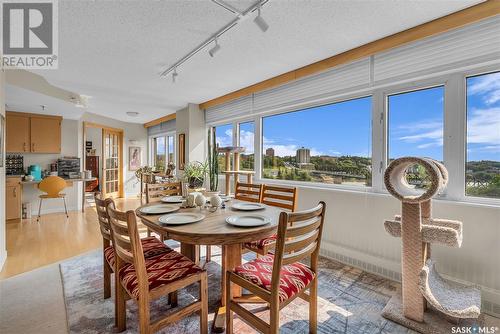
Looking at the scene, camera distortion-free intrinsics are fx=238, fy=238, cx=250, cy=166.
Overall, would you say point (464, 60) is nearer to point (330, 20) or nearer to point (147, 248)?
point (330, 20)

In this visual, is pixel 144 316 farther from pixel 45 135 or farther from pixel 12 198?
pixel 45 135

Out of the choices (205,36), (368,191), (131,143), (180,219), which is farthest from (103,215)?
(131,143)

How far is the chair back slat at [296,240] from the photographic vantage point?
1177 mm

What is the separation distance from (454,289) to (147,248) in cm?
225

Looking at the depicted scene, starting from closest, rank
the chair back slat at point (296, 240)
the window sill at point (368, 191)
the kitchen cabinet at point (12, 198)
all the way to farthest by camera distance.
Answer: the chair back slat at point (296, 240) < the window sill at point (368, 191) < the kitchen cabinet at point (12, 198)

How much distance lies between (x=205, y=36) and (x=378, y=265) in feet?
8.86

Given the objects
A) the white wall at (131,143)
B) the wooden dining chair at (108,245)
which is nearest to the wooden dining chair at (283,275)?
the wooden dining chair at (108,245)

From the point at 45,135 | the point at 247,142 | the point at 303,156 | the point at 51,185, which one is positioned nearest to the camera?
Result: the point at 303,156

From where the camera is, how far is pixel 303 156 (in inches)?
127

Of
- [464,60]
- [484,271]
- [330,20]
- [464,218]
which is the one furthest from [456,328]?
[330,20]

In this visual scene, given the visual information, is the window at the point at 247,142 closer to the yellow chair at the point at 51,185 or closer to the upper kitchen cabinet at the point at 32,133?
the yellow chair at the point at 51,185

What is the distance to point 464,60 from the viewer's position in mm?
1861

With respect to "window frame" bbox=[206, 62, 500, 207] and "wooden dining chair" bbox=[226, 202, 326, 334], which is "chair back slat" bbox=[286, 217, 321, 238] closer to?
"wooden dining chair" bbox=[226, 202, 326, 334]

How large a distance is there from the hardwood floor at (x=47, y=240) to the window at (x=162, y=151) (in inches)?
93.9
